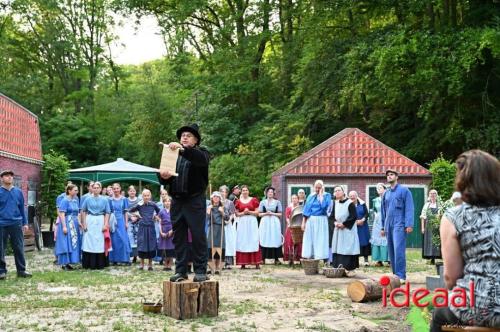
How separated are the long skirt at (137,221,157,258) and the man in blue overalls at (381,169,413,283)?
5692 millimetres

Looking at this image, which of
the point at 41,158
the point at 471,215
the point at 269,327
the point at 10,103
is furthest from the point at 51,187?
the point at 471,215

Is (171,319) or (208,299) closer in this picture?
(171,319)

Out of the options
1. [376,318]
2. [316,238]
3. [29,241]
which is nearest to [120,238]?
[316,238]

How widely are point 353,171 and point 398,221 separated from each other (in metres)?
13.9

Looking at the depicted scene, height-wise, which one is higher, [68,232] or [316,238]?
[68,232]

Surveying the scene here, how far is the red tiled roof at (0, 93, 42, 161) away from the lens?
72.2ft

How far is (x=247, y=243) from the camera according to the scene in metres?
16.8

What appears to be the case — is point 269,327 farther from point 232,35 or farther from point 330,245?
point 232,35

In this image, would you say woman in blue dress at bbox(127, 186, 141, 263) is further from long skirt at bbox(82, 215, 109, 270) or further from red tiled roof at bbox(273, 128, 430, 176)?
red tiled roof at bbox(273, 128, 430, 176)

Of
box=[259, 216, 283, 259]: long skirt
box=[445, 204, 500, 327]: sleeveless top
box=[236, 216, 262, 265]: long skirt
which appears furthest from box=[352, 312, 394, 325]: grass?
box=[259, 216, 283, 259]: long skirt

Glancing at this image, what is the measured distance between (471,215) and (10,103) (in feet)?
72.0

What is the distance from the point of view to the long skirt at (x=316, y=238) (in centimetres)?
1577

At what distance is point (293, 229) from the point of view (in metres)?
16.8

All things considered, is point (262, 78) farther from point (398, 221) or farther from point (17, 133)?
point (398, 221)
